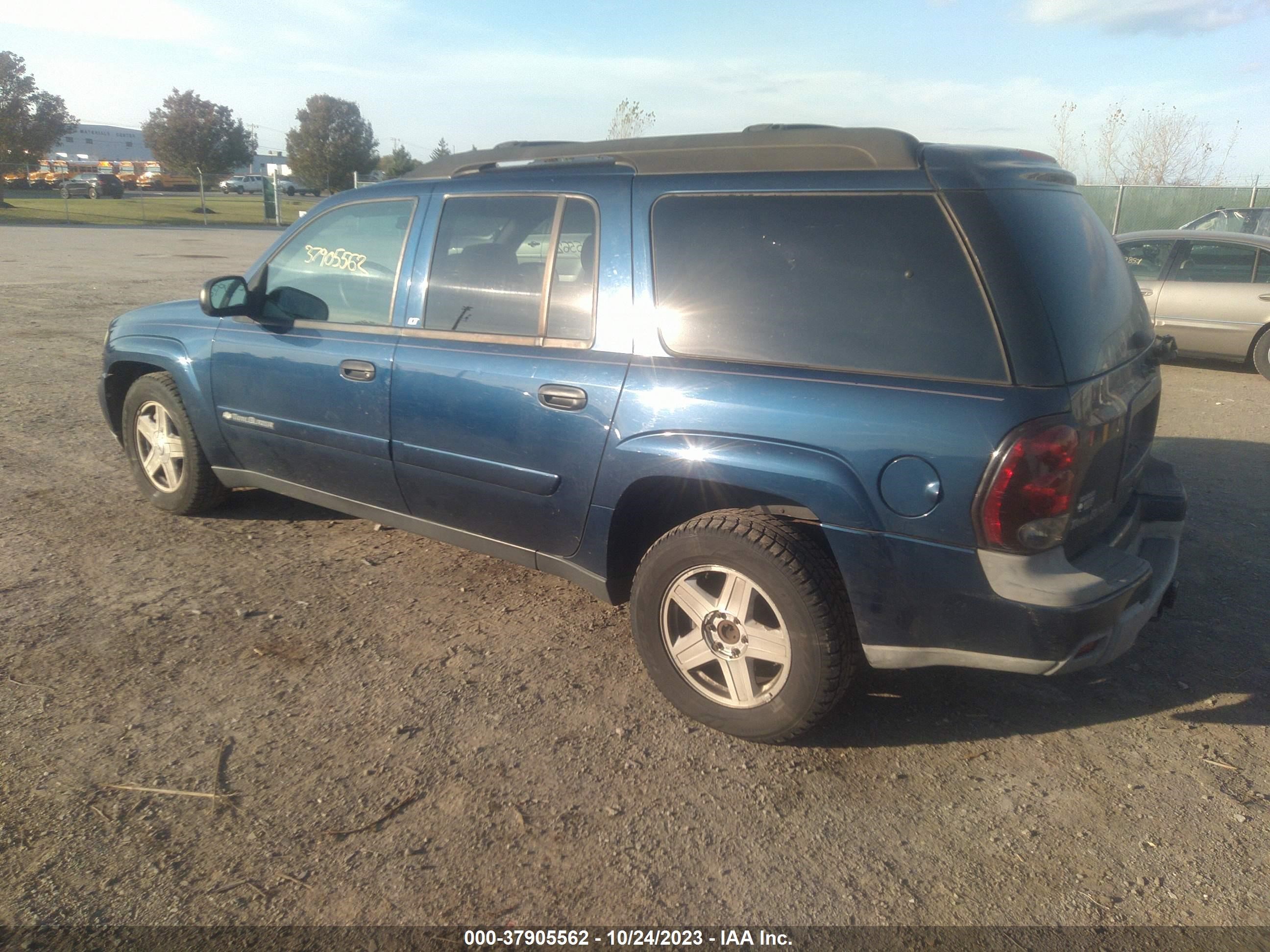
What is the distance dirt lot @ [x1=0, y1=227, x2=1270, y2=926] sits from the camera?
2.48 meters

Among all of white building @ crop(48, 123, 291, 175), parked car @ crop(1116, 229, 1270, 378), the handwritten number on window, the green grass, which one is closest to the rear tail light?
the handwritten number on window

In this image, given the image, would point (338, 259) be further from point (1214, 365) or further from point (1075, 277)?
point (1214, 365)

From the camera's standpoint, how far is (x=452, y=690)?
343 centimetres

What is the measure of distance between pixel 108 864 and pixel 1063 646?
272 cm

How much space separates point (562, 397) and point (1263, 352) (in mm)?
9151

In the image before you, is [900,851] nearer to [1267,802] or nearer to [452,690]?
[1267,802]

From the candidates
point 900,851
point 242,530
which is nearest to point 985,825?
point 900,851

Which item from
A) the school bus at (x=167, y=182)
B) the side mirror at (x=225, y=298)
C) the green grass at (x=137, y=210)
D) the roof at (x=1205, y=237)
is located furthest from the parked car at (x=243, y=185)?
the side mirror at (x=225, y=298)

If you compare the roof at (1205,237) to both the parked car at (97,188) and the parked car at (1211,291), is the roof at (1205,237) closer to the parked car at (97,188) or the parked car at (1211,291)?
the parked car at (1211,291)

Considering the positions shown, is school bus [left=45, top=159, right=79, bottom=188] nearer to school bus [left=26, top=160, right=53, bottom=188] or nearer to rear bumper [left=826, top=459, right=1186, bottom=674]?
school bus [left=26, top=160, right=53, bottom=188]

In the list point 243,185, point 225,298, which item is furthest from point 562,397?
point 243,185

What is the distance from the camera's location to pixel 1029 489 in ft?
8.58

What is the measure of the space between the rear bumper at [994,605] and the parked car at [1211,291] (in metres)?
8.21

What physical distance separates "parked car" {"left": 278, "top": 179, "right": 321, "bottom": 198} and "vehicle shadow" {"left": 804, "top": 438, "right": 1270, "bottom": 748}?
205 feet
